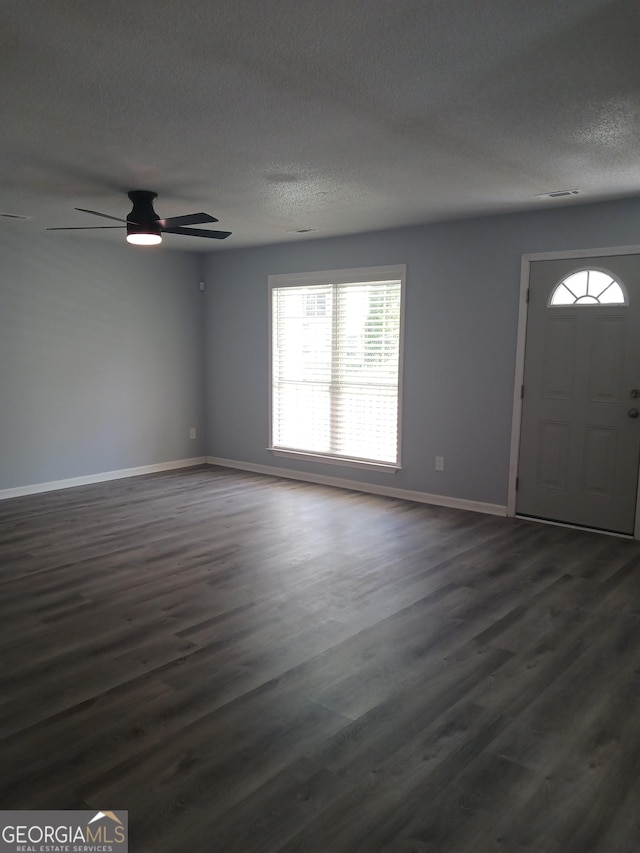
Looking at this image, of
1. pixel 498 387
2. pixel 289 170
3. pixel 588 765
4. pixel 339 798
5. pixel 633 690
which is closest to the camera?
pixel 339 798

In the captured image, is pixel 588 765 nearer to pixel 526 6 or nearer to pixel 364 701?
pixel 364 701

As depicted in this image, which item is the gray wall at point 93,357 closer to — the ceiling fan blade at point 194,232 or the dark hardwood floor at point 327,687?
the dark hardwood floor at point 327,687

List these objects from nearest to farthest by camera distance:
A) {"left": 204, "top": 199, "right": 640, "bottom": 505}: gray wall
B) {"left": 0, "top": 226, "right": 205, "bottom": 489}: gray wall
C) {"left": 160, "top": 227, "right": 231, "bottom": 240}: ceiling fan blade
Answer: {"left": 160, "top": 227, "right": 231, "bottom": 240}: ceiling fan blade < {"left": 204, "top": 199, "right": 640, "bottom": 505}: gray wall < {"left": 0, "top": 226, "right": 205, "bottom": 489}: gray wall

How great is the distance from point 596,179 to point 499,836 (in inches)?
145

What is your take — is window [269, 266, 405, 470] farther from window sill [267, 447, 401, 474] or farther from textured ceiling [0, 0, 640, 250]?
textured ceiling [0, 0, 640, 250]

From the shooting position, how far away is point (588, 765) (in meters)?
2.18

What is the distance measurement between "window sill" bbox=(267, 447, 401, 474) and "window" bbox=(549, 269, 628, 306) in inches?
82.0

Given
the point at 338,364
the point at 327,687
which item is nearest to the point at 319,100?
the point at 327,687

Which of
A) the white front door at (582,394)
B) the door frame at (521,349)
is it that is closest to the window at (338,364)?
the door frame at (521,349)

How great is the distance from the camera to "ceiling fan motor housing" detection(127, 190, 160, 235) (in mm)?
4195

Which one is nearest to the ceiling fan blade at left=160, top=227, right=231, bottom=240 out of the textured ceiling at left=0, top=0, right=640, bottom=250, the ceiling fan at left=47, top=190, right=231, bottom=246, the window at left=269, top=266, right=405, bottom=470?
the ceiling fan at left=47, top=190, right=231, bottom=246

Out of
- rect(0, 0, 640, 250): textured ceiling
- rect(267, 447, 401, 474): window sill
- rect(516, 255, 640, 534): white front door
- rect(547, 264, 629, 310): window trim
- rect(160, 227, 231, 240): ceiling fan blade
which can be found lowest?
rect(267, 447, 401, 474): window sill

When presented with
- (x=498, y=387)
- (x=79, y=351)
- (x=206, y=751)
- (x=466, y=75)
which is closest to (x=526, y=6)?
(x=466, y=75)

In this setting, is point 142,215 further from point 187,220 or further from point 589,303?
point 589,303
